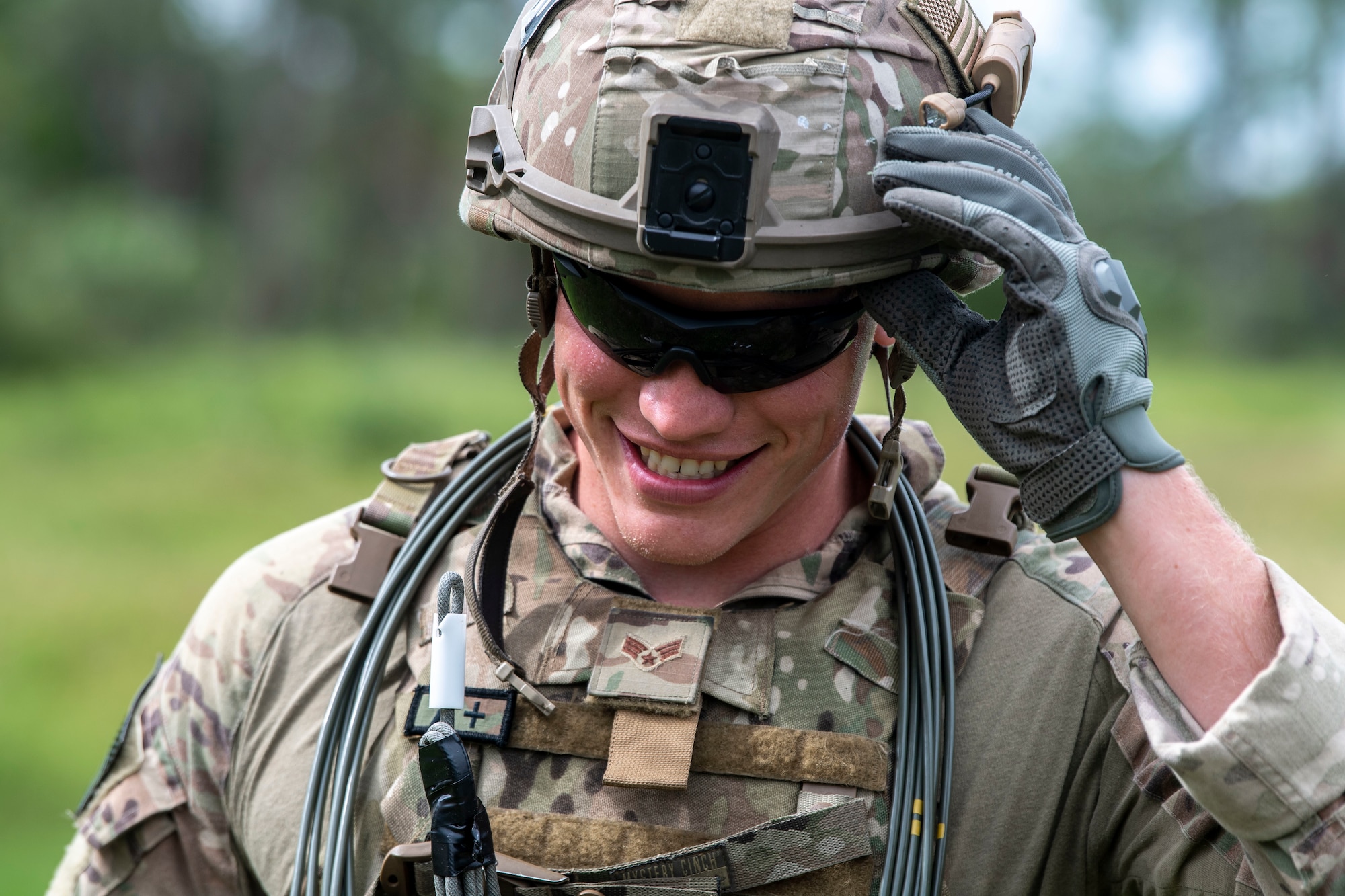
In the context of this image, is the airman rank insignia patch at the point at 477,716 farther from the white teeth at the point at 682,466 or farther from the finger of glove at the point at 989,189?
the finger of glove at the point at 989,189

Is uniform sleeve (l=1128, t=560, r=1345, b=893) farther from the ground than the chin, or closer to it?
closer to it

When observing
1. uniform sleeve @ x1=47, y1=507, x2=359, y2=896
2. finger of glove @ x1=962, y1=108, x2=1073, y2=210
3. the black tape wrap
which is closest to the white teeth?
the black tape wrap

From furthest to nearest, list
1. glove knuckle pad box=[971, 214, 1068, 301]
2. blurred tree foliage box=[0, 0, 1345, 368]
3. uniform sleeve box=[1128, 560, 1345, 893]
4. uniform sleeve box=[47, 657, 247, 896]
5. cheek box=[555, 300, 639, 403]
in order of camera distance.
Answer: blurred tree foliage box=[0, 0, 1345, 368] < uniform sleeve box=[47, 657, 247, 896] < cheek box=[555, 300, 639, 403] < glove knuckle pad box=[971, 214, 1068, 301] < uniform sleeve box=[1128, 560, 1345, 893]

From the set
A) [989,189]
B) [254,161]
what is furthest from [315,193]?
[989,189]

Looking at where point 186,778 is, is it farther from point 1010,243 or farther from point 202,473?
point 202,473

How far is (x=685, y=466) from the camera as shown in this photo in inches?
105

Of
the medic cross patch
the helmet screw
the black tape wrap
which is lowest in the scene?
the black tape wrap

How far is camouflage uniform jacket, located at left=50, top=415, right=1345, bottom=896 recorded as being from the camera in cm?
235

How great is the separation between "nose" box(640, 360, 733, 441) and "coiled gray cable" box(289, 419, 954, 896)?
1.94 ft

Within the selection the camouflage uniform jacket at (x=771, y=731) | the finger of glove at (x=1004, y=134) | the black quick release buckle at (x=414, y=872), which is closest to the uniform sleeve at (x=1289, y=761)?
the camouflage uniform jacket at (x=771, y=731)

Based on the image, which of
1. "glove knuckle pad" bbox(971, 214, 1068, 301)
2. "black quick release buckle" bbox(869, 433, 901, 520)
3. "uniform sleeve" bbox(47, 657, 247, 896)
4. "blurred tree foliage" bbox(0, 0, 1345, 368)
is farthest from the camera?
"blurred tree foliage" bbox(0, 0, 1345, 368)

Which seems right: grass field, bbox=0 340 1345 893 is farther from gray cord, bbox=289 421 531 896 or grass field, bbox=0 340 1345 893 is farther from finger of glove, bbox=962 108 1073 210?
finger of glove, bbox=962 108 1073 210

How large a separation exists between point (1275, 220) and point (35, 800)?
1693 cm

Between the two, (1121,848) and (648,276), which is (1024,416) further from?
(1121,848)
